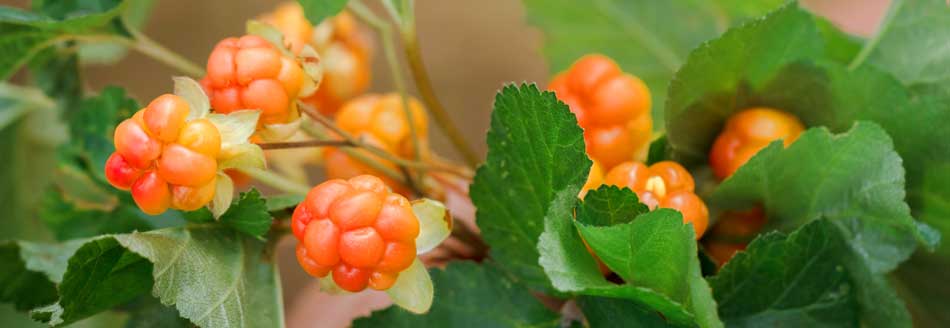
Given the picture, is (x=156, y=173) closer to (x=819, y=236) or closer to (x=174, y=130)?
(x=174, y=130)

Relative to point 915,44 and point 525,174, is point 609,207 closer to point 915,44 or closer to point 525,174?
point 525,174

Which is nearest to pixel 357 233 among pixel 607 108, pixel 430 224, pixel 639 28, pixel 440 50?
pixel 430 224

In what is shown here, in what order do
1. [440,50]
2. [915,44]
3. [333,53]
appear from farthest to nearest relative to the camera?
[440,50]
[333,53]
[915,44]

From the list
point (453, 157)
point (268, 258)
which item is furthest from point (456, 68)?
point (268, 258)

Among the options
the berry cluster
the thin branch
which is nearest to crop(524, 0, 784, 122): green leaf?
the berry cluster

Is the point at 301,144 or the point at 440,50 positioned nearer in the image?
the point at 301,144

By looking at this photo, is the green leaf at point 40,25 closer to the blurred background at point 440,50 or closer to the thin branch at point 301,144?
the thin branch at point 301,144

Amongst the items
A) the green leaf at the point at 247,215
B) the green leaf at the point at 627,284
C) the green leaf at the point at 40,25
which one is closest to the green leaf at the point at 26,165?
the green leaf at the point at 40,25

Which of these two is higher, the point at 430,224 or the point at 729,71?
the point at 729,71
